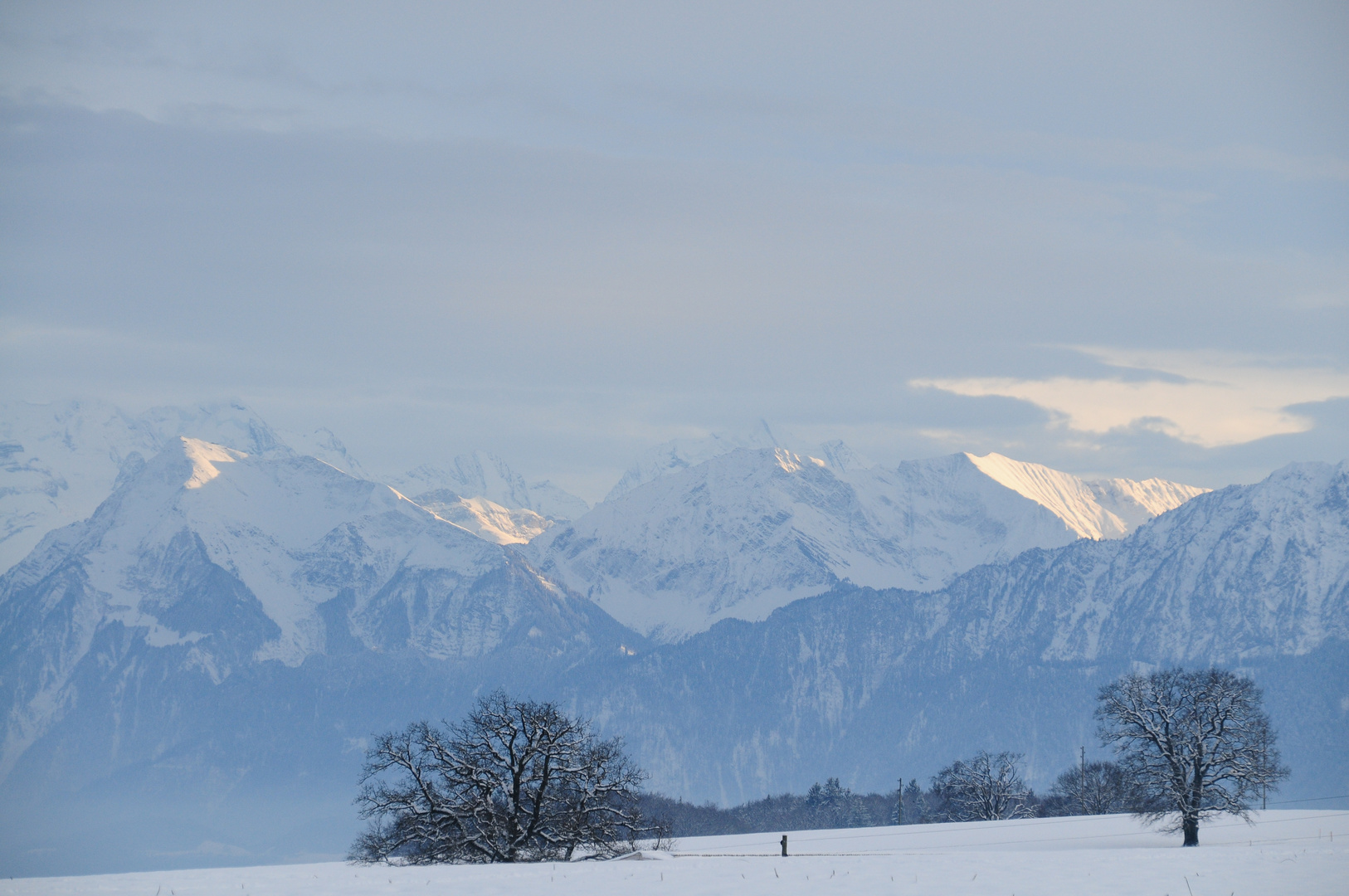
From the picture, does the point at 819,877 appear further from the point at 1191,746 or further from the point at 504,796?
the point at 1191,746

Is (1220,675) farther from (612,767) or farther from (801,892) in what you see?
(801,892)

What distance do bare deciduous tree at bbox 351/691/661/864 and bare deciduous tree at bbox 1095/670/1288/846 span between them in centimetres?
4149

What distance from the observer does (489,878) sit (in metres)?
68.4

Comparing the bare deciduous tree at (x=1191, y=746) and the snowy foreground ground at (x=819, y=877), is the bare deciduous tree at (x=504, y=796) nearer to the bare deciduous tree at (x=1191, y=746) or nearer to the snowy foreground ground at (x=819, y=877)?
the snowy foreground ground at (x=819, y=877)

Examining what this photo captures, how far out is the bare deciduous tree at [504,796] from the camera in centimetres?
8419

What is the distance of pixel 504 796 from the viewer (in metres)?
90.2

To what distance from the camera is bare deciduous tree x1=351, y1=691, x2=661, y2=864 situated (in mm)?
84188

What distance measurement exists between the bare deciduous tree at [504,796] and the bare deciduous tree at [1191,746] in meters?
41.5

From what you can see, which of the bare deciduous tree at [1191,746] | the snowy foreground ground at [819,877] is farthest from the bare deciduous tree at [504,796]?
the bare deciduous tree at [1191,746]

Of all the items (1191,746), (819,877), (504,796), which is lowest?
(819,877)

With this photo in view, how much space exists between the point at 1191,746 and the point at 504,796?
165 feet

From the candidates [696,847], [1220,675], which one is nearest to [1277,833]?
[1220,675]

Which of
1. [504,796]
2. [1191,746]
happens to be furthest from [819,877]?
[1191,746]

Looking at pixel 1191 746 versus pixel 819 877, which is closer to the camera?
pixel 819 877
